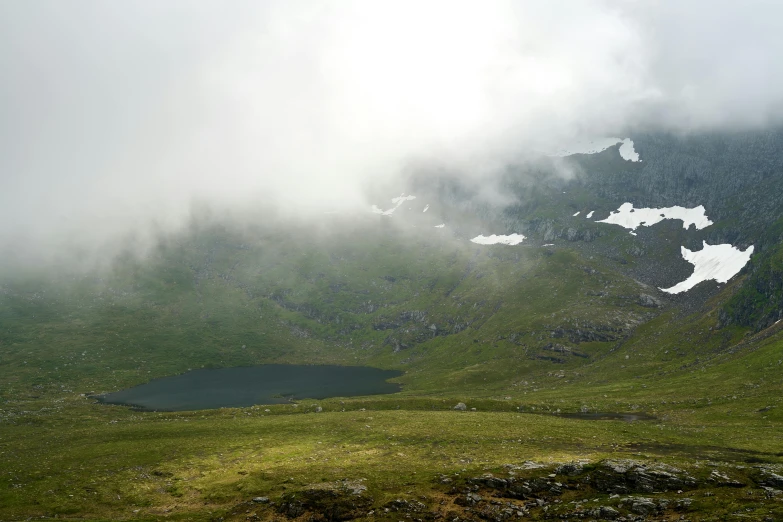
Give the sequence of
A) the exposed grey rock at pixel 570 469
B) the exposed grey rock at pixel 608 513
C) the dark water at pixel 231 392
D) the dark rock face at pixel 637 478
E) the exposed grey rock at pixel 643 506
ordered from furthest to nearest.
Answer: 1. the dark water at pixel 231 392
2. the exposed grey rock at pixel 570 469
3. the dark rock face at pixel 637 478
4. the exposed grey rock at pixel 643 506
5. the exposed grey rock at pixel 608 513

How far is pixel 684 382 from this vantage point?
4542 inches

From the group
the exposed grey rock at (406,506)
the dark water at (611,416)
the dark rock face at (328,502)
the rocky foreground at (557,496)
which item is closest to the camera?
the rocky foreground at (557,496)

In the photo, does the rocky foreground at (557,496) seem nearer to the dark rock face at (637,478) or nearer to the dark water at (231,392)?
the dark rock face at (637,478)

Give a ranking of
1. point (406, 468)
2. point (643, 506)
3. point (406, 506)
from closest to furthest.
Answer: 1. point (643, 506)
2. point (406, 506)
3. point (406, 468)

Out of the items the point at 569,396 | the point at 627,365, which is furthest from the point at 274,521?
the point at 627,365

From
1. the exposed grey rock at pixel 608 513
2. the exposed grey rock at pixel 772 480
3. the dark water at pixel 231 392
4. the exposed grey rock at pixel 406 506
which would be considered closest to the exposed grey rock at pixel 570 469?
the exposed grey rock at pixel 608 513

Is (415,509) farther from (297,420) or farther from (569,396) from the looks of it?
(569,396)

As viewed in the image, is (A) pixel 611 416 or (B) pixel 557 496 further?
(A) pixel 611 416

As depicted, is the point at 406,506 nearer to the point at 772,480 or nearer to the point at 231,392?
the point at 772,480

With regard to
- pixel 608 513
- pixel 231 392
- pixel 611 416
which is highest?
pixel 608 513

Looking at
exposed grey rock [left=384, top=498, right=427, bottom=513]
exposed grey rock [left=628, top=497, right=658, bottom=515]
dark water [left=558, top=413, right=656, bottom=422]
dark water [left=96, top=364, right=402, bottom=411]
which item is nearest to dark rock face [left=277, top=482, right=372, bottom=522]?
exposed grey rock [left=384, top=498, right=427, bottom=513]

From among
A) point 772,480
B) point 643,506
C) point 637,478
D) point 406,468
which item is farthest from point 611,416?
point 643,506

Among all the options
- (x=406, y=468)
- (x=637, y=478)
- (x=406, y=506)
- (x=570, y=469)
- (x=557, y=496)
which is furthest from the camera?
(x=406, y=468)

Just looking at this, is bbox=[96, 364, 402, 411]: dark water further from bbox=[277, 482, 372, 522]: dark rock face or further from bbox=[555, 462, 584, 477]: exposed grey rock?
bbox=[555, 462, 584, 477]: exposed grey rock
